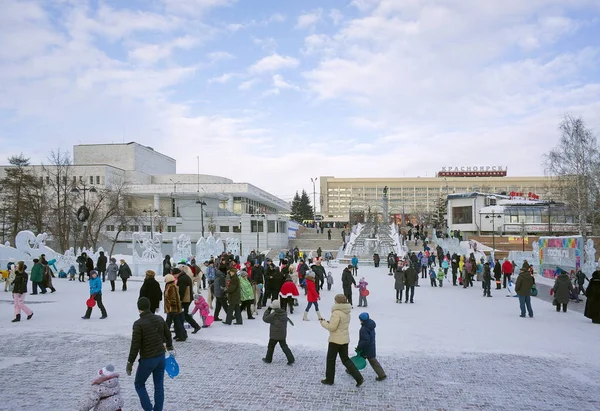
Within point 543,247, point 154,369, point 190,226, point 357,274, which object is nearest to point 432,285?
point 357,274

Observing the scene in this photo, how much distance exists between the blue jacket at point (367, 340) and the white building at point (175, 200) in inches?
1725

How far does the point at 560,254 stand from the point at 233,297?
19.1m

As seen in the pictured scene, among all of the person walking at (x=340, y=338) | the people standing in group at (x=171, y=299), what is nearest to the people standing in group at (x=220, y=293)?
the people standing in group at (x=171, y=299)

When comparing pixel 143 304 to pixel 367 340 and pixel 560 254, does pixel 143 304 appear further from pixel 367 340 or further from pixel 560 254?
pixel 560 254

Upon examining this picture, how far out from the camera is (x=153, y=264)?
23.0m

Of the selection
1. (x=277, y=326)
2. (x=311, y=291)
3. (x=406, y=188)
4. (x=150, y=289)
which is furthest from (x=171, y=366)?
(x=406, y=188)

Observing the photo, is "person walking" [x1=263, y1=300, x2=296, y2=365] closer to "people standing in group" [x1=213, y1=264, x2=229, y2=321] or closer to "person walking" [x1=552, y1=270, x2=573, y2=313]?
"people standing in group" [x1=213, y1=264, x2=229, y2=321]

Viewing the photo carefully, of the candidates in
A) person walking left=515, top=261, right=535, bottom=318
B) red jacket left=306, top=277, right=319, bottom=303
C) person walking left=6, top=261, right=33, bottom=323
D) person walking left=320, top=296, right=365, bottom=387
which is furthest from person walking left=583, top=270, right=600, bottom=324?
person walking left=6, top=261, right=33, bottom=323

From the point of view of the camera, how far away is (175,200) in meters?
65.4

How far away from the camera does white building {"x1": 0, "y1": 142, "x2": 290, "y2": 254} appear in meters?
53.5

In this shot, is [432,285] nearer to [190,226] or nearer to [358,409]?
[358,409]

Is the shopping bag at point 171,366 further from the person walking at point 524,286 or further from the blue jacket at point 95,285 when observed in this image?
the person walking at point 524,286

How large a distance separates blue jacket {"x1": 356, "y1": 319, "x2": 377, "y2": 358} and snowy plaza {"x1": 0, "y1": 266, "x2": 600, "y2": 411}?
18.2 inches

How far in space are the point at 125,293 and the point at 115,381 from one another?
43.0ft
